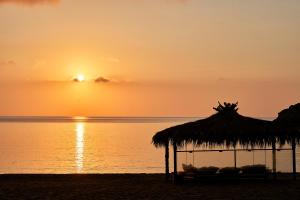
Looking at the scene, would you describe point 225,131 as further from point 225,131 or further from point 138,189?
point 138,189

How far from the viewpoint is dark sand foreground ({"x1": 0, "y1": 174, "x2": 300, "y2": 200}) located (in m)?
15.8

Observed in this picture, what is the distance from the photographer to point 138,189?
695 inches

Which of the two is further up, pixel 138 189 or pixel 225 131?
pixel 225 131

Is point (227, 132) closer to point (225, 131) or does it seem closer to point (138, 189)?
point (225, 131)

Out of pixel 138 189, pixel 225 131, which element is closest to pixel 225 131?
pixel 225 131

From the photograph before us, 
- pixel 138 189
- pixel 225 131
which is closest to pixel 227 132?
pixel 225 131

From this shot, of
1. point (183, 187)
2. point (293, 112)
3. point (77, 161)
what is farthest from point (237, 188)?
point (77, 161)

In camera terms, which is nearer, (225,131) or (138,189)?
(138,189)

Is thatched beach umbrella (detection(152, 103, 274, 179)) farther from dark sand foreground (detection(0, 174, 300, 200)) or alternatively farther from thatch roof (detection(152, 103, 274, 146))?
dark sand foreground (detection(0, 174, 300, 200))

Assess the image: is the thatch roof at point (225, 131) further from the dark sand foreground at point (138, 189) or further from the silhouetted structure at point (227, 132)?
the dark sand foreground at point (138, 189)

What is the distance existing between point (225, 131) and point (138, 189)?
3.61 metres

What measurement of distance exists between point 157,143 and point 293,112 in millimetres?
10607

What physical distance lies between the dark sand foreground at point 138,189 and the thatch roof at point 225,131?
1443mm

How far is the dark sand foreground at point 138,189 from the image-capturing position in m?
15.8
